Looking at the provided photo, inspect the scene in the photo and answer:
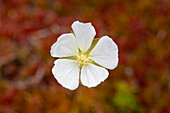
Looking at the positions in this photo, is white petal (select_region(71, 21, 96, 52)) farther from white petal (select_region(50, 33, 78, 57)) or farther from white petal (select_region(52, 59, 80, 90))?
white petal (select_region(52, 59, 80, 90))

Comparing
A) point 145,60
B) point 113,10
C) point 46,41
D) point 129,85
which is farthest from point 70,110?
point 113,10

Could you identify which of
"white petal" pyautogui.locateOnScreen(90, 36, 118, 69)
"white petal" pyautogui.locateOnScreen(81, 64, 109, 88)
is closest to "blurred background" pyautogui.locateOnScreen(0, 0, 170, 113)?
"white petal" pyautogui.locateOnScreen(81, 64, 109, 88)

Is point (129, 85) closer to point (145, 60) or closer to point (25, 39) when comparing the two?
point (145, 60)

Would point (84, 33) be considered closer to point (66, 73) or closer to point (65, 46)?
point (65, 46)

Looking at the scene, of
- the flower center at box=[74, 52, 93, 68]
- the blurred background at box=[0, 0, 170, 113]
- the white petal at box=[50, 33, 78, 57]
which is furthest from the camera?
the blurred background at box=[0, 0, 170, 113]

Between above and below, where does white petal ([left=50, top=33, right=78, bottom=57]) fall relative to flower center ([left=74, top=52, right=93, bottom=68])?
above

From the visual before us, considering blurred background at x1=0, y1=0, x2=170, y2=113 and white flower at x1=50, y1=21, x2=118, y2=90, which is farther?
blurred background at x1=0, y1=0, x2=170, y2=113

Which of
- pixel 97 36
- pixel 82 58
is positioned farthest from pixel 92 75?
pixel 97 36
